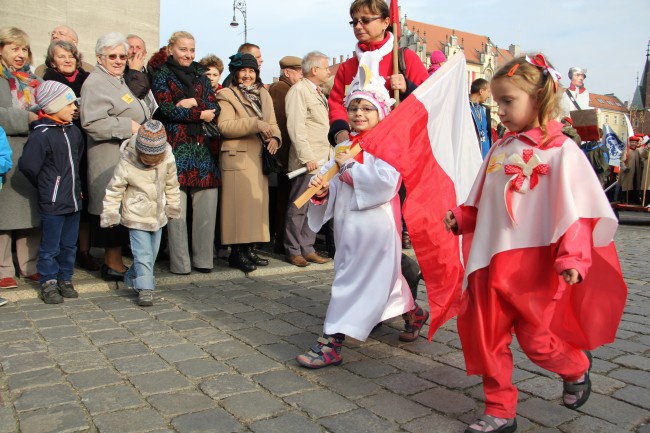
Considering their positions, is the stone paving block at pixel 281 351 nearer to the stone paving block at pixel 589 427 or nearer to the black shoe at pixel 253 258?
the stone paving block at pixel 589 427

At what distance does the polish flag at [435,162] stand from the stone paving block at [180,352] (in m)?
1.53

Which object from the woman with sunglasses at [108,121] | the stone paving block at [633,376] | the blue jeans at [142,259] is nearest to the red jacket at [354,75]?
the blue jeans at [142,259]

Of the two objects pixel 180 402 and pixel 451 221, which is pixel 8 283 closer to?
pixel 180 402

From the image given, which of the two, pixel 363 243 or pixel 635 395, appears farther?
pixel 363 243

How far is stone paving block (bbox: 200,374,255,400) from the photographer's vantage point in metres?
3.44

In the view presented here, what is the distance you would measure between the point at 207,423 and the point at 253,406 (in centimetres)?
29

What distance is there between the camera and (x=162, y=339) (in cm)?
443

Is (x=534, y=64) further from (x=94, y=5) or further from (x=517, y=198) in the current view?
(x=94, y=5)

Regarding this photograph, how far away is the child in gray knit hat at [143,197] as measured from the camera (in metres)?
5.41

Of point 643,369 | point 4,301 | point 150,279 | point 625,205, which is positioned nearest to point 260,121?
point 150,279

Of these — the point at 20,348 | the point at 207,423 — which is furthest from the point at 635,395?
the point at 20,348

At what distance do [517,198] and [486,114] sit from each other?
638 cm

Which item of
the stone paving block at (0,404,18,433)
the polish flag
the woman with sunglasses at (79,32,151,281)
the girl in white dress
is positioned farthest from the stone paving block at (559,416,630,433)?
the woman with sunglasses at (79,32,151,281)

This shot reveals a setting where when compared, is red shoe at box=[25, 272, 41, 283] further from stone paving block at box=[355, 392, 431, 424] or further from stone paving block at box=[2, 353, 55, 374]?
stone paving block at box=[355, 392, 431, 424]
